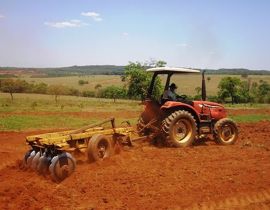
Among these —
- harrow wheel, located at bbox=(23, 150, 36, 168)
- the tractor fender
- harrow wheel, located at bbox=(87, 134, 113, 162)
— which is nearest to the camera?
harrow wheel, located at bbox=(23, 150, 36, 168)

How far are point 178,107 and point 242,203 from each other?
5.02m

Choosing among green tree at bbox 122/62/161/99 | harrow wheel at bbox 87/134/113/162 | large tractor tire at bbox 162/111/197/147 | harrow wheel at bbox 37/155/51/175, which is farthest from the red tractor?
green tree at bbox 122/62/161/99

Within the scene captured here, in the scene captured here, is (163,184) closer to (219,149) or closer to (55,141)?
(55,141)

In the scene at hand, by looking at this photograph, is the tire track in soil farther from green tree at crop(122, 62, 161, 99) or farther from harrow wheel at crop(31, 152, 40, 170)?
green tree at crop(122, 62, 161, 99)

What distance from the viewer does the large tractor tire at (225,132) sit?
12418 millimetres

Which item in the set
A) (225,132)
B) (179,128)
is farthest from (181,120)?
(225,132)

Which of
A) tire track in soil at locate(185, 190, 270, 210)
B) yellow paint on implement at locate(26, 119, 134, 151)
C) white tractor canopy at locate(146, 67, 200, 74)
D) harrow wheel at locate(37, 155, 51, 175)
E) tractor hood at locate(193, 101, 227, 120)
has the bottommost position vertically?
tire track in soil at locate(185, 190, 270, 210)

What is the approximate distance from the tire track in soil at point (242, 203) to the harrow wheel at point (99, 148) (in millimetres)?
3261

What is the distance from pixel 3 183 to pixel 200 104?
650cm

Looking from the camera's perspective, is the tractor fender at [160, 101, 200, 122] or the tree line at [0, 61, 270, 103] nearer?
the tractor fender at [160, 101, 200, 122]

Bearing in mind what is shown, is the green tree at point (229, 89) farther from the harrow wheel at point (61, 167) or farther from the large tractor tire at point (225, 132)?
the harrow wheel at point (61, 167)

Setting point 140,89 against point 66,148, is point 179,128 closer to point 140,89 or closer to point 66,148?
point 66,148

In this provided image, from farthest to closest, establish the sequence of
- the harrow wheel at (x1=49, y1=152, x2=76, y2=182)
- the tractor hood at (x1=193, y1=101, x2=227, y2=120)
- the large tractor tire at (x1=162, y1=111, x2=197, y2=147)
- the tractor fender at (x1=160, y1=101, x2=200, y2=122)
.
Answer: the tractor hood at (x1=193, y1=101, x2=227, y2=120) → the tractor fender at (x1=160, y1=101, x2=200, y2=122) → the large tractor tire at (x1=162, y1=111, x2=197, y2=147) → the harrow wheel at (x1=49, y1=152, x2=76, y2=182)

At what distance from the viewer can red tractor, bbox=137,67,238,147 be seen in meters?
11.6
